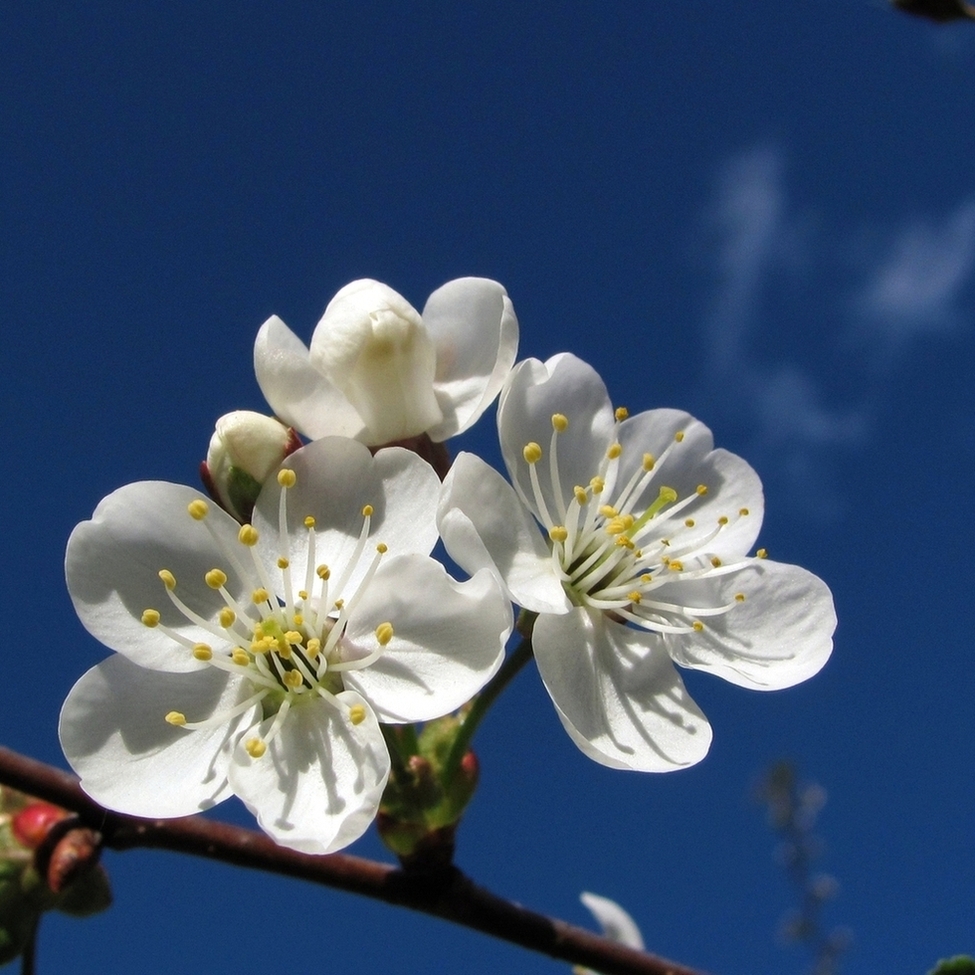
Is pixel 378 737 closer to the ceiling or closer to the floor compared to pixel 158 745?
closer to the ceiling

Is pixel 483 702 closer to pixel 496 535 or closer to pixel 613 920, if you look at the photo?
pixel 496 535

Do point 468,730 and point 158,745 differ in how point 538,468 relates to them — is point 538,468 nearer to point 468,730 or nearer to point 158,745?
point 468,730

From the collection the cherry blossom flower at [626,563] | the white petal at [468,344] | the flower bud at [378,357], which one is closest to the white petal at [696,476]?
the cherry blossom flower at [626,563]

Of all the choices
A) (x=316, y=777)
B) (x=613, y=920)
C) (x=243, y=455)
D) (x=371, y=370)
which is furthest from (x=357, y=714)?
(x=613, y=920)

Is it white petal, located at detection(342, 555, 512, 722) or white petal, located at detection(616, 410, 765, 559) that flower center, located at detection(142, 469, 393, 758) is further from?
white petal, located at detection(616, 410, 765, 559)

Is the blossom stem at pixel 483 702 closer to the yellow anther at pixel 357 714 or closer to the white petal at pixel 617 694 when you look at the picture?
the white petal at pixel 617 694

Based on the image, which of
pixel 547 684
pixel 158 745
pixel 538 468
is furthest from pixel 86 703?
pixel 538 468
